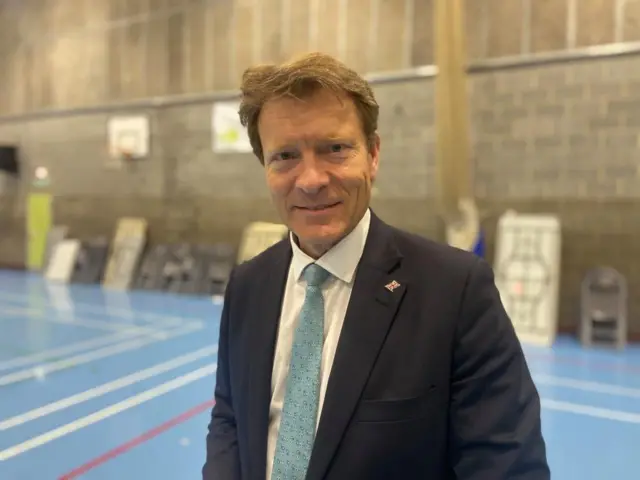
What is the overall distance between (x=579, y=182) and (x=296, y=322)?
5042 mm

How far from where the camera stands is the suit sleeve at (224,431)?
1447 millimetres

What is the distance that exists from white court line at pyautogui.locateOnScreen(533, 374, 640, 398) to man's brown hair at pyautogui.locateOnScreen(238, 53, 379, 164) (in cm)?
359

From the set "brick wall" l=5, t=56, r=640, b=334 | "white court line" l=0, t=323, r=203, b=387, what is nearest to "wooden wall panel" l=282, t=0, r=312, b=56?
"brick wall" l=5, t=56, r=640, b=334

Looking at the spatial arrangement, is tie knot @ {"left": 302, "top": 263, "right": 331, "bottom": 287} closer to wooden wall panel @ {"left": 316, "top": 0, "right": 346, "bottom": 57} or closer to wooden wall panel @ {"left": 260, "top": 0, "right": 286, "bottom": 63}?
wooden wall panel @ {"left": 316, "top": 0, "right": 346, "bottom": 57}

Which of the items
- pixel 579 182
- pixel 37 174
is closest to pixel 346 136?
pixel 579 182

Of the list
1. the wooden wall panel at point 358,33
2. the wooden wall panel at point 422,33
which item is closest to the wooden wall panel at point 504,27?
the wooden wall panel at point 422,33

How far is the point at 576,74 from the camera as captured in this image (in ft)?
18.6

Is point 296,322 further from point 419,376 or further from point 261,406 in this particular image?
point 419,376

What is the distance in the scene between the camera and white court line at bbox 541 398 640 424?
3664mm

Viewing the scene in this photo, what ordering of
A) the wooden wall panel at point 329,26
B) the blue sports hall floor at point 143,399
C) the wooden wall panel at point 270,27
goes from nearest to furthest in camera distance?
the blue sports hall floor at point 143,399, the wooden wall panel at point 329,26, the wooden wall panel at point 270,27

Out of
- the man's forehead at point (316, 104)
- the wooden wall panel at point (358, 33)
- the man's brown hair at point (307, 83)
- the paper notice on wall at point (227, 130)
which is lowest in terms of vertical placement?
the man's forehead at point (316, 104)

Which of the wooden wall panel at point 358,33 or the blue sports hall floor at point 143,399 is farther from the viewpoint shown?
the wooden wall panel at point 358,33

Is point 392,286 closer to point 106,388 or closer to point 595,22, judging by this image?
point 106,388

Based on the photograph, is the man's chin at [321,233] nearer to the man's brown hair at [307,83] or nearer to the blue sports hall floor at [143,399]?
the man's brown hair at [307,83]
